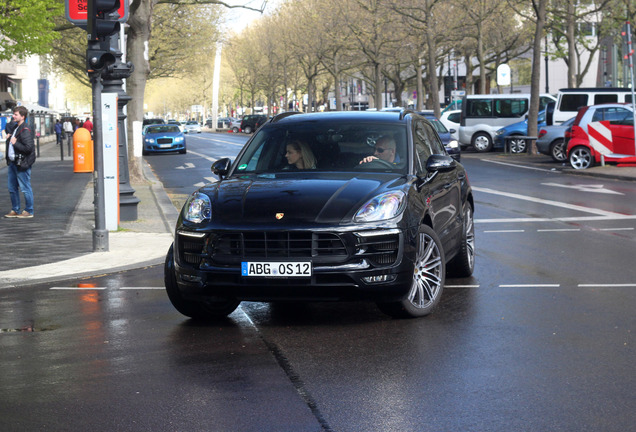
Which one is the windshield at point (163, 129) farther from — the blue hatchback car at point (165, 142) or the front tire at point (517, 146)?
the front tire at point (517, 146)

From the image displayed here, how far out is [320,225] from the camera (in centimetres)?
688

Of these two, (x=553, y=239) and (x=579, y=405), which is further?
(x=553, y=239)

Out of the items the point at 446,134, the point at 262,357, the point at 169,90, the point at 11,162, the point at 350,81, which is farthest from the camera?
the point at 169,90

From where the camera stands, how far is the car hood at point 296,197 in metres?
6.96

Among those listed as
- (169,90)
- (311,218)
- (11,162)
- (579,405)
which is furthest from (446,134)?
(169,90)

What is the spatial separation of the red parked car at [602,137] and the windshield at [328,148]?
62.6 feet

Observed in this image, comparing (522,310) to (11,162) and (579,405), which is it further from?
(11,162)

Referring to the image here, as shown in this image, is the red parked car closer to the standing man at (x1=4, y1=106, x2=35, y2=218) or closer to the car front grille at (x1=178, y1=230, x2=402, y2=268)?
the standing man at (x1=4, y1=106, x2=35, y2=218)

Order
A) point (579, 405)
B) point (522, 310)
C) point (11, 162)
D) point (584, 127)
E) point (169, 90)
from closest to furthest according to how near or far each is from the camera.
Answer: point (579, 405) < point (522, 310) < point (11, 162) < point (584, 127) < point (169, 90)

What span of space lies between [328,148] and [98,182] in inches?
188

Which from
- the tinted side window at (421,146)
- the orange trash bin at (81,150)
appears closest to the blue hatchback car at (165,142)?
the orange trash bin at (81,150)

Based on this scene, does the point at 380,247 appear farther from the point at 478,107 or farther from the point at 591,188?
the point at 478,107

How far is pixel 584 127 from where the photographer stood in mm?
26469

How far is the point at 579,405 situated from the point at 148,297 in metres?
4.76
